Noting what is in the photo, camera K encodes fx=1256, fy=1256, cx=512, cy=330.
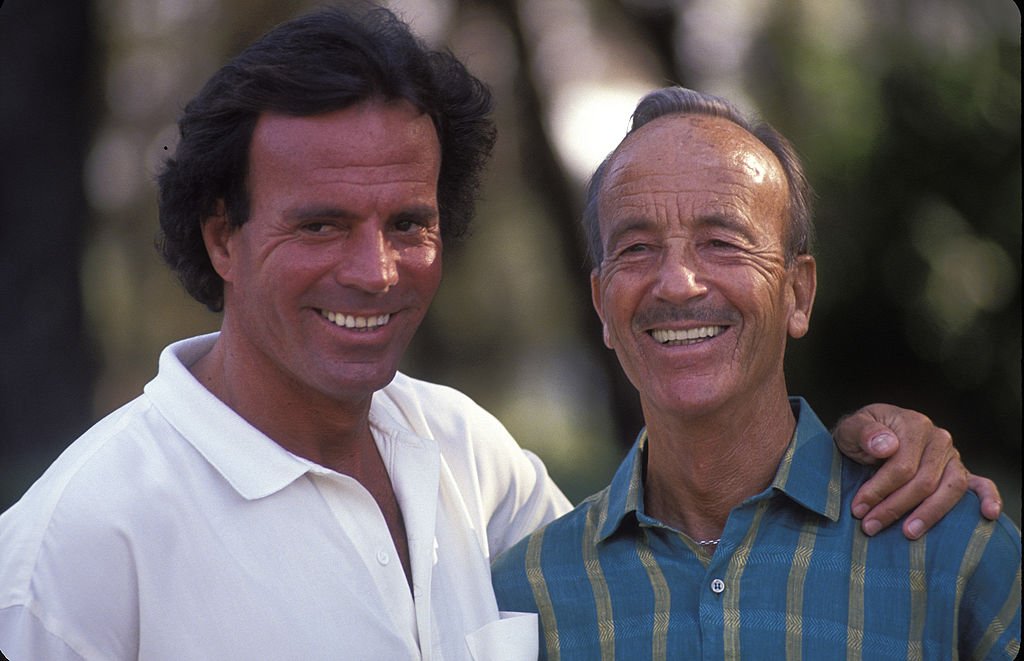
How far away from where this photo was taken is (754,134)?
2789mm

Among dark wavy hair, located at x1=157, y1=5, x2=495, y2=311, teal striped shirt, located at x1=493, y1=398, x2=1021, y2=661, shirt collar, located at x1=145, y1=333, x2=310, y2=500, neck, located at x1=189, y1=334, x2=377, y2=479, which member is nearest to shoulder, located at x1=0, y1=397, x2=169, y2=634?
shirt collar, located at x1=145, y1=333, x2=310, y2=500

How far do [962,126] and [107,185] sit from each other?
14.8 feet

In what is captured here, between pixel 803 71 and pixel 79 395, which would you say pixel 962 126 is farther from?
pixel 79 395

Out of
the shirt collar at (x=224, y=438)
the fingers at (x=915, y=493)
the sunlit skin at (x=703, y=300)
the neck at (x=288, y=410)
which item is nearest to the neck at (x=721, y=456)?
the sunlit skin at (x=703, y=300)

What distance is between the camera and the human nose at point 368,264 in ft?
8.66

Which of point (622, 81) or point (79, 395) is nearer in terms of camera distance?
point (79, 395)

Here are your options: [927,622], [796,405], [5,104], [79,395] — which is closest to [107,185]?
[5,104]

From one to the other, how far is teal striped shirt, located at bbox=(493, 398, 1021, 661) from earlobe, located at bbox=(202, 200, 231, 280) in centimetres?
98

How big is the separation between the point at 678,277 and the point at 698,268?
6cm

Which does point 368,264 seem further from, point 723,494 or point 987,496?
point 987,496

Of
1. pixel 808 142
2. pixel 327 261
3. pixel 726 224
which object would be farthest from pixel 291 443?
pixel 808 142

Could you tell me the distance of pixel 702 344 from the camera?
8.56ft

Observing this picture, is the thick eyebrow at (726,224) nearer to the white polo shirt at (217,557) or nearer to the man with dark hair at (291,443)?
the man with dark hair at (291,443)

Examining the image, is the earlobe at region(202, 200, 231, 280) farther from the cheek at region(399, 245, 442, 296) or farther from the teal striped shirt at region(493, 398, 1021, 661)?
the teal striped shirt at region(493, 398, 1021, 661)
